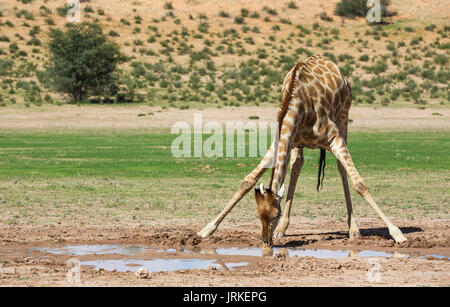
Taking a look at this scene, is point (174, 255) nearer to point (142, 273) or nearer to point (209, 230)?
point (209, 230)

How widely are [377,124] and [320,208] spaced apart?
2332cm

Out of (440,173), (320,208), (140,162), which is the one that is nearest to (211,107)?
(140,162)

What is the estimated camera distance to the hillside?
49.0 m

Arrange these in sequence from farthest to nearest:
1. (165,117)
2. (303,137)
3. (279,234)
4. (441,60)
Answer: (441,60) → (165,117) → (279,234) → (303,137)

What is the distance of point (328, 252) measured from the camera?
11.4 m

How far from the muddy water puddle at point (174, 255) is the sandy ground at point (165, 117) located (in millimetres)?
25113

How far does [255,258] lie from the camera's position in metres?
10.7

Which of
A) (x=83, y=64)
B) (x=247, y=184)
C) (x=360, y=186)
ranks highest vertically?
(x=247, y=184)

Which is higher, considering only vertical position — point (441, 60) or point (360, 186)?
point (360, 186)

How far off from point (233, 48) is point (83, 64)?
17.4 metres

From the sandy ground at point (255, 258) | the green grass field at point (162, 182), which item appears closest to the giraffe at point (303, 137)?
the sandy ground at point (255, 258)

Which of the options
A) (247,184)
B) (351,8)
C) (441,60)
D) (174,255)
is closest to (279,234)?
(247,184)

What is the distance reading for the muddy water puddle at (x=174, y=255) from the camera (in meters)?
10.2

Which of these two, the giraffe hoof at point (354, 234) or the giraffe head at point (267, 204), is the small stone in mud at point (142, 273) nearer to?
the giraffe head at point (267, 204)
